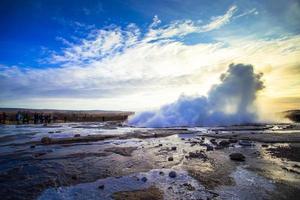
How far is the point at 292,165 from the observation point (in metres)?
11.9

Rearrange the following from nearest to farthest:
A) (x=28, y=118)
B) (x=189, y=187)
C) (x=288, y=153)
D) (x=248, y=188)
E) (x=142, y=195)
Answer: (x=142, y=195)
(x=248, y=188)
(x=189, y=187)
(x=288, y=153)
(x=28, y=118)

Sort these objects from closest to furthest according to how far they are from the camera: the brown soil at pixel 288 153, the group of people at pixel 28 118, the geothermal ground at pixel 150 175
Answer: the geothermal ground at pixel 150 175 < the brown soil at pixel 288 153 < the group of people at pixel 28 118

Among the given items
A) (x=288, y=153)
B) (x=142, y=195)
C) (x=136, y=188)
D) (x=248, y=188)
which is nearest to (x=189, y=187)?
(x=142, y=195)

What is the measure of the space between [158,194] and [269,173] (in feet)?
18.7

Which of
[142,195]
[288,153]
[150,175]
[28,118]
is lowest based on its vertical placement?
[142,195]

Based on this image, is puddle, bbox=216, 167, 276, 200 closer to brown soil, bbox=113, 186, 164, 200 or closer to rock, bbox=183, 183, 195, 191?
rock, bbox=183, 183, 195, 191

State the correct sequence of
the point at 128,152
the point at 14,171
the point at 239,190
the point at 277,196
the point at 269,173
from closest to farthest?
the point at 277,196 < the point at 239,190 < the point at 269,173 < the point at 14,171 < the point at 128,152

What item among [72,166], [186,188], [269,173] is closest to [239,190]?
[186,188]

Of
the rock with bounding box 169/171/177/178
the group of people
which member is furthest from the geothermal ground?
the group of people

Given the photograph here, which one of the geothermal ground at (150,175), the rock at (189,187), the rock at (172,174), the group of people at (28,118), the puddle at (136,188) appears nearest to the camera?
the puddle at (136,188)

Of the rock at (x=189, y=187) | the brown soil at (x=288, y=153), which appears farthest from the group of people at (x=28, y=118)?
the rock at (x=189, y=187)

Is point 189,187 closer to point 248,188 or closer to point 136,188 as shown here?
point 136,188

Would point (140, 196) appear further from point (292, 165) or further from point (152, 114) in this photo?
point (152, 114)

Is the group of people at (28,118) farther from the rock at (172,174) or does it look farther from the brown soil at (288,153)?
the brown soil at (288,153)
